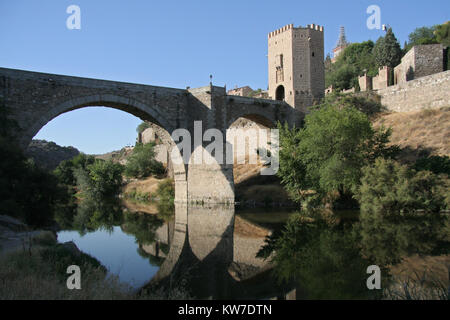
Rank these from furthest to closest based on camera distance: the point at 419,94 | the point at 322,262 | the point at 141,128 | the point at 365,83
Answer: the point at 141,128
the point at 365,83
the point at 419,94
the point at 322,262

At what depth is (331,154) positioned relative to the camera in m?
17.5

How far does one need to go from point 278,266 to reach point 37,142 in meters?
58.4

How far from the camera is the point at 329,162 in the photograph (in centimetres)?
1666

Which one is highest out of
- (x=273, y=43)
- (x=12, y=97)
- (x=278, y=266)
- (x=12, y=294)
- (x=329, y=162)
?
(x=273, y=43)

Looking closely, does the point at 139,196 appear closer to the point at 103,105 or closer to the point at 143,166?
the point at 143,166

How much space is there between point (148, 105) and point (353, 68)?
32391mm

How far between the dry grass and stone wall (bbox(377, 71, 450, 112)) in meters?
0.76

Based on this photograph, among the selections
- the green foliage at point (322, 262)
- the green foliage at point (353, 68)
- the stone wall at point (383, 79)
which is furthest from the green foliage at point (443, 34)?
the green foliage at point (322, 262)

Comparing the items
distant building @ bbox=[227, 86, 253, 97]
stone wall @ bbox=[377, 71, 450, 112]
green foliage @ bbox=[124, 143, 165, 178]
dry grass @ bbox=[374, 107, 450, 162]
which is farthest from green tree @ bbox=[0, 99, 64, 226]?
distant building @ bbox=[227, 86, 253, 97]

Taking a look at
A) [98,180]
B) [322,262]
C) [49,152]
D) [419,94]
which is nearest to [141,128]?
[49,152]

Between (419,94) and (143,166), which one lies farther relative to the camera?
(143,166)

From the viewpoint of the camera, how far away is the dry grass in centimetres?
1927
